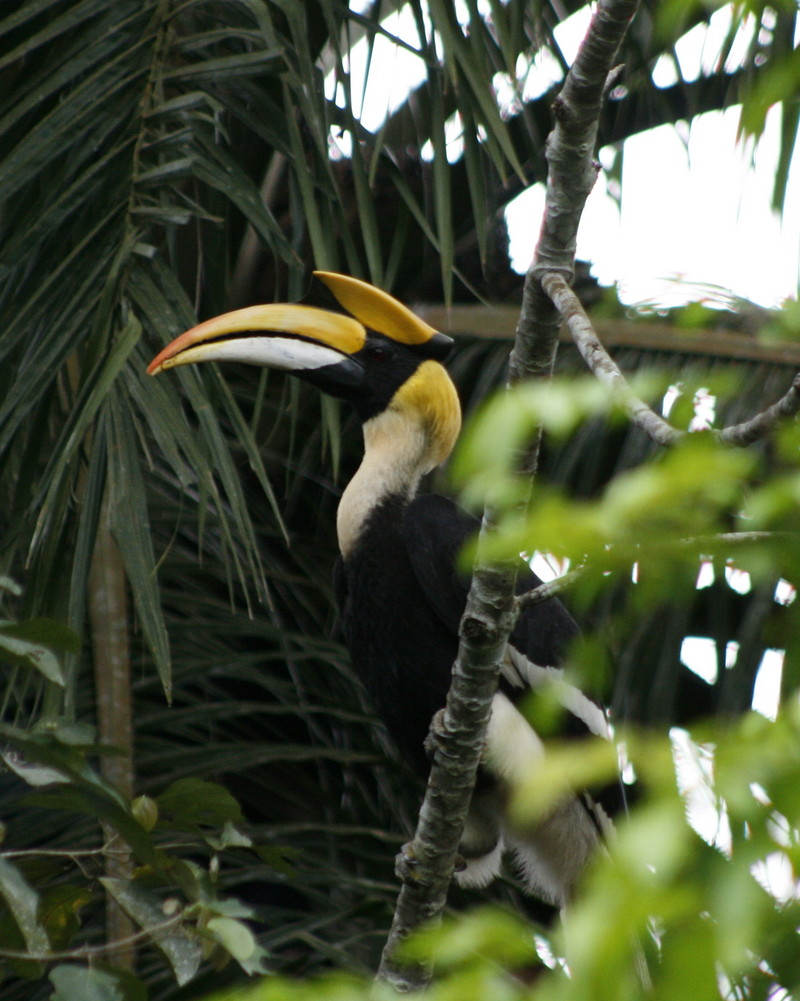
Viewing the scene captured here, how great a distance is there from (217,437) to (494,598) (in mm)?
651

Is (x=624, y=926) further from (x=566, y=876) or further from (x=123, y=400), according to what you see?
(x=566, y=876)

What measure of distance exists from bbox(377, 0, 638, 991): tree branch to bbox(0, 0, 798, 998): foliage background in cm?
15

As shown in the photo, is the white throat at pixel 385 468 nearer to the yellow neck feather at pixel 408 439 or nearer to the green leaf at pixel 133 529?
the yellow neck feather at pixel 408 439

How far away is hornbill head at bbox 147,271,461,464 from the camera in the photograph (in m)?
2.44

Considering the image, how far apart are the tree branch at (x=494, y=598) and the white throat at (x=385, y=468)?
0.69 m

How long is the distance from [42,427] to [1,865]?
3.08 feet

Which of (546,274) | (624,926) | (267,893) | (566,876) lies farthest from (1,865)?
(267,893)

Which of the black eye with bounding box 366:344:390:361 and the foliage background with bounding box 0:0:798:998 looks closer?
the foliage background with bounding box 0:0:798:998

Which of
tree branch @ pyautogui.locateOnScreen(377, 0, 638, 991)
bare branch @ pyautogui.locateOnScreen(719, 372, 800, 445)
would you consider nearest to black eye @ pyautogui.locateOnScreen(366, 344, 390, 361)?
tree branch @ pyautogui.locateOnScreen(377, 0, 638, 991)

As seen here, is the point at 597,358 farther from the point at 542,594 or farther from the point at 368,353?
the point at 368,353

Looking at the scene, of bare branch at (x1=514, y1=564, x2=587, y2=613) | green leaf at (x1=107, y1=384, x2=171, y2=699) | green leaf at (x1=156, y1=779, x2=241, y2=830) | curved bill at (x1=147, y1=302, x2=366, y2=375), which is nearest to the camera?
bare branch at (x1=514, y1=564, x2=587, y2=613)

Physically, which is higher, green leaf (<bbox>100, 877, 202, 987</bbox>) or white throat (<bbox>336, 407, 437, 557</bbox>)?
white throat (<bbox>336, 407, 437, 557</bbox>)

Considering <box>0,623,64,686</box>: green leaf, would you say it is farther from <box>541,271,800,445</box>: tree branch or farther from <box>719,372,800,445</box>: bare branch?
<box>719,372,800,445</box>: bare branch

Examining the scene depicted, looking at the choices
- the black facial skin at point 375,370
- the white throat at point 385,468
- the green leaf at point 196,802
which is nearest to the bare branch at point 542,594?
the green leaf at point 196,802
